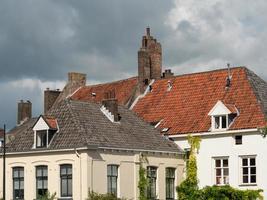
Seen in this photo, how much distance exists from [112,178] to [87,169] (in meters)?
2.70

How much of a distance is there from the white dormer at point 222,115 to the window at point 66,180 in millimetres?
10986

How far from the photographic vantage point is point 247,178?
49.9 m

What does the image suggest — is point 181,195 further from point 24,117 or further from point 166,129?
point 24,117

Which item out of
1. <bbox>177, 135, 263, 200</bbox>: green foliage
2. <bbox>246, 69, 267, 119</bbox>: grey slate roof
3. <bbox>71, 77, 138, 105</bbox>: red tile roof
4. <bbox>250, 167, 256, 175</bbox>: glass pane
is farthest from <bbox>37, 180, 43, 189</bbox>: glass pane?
<bbox>246, 69, 267, 119</bbox>: grey slate roof

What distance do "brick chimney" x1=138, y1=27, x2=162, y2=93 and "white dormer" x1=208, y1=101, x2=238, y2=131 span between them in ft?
35.1

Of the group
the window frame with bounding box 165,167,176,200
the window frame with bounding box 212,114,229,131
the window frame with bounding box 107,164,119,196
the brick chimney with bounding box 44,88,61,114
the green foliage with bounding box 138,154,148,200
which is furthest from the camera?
the brick chimney with bounding box 44,88,61,114

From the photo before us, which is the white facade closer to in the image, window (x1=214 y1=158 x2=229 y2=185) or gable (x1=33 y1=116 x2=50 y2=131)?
window (x1=214 y1=158 x2=229 y2=185)

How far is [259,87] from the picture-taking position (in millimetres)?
53688

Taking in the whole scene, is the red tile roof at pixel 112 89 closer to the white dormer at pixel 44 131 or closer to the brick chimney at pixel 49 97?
the brick chimney at pixel 49 97

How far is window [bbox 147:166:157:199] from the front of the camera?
164 feet

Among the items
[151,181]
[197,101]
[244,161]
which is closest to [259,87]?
[197,101]

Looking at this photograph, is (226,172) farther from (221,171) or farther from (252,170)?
(252,170)

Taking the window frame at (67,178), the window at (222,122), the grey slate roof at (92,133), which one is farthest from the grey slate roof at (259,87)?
the window frame at (67,178)

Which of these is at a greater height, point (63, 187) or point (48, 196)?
point (63, 187)
